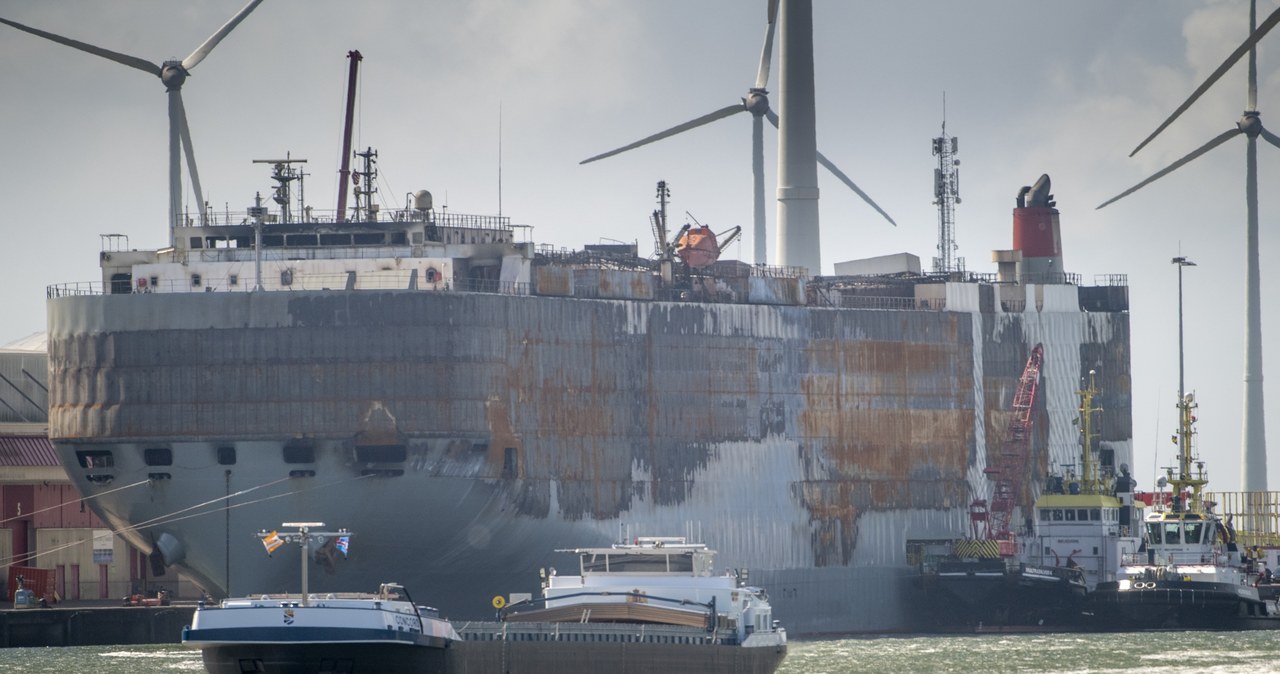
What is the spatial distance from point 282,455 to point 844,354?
3522 centimetres

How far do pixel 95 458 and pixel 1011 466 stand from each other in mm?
51618

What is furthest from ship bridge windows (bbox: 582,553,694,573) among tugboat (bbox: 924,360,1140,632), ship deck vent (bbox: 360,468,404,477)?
tugboat (bbox: 924,360,1140,632)

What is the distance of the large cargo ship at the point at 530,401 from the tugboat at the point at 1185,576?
557 inches

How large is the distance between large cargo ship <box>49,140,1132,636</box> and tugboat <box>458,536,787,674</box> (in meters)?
30.2

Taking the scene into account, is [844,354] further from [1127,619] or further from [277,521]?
[277,521]

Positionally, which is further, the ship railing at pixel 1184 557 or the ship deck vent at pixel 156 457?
the ship railing at pixel 1184 557

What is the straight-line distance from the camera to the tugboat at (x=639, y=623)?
79188mm

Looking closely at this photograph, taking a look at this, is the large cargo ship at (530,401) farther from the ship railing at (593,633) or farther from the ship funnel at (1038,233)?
the ship railing at (593,633)

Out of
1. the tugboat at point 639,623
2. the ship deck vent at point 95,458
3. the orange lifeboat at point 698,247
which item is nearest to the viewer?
the tugboat at point 639,623

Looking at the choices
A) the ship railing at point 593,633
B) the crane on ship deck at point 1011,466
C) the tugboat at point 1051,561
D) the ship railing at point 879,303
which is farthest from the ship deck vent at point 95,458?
the crane on ship deck at point 1011,466

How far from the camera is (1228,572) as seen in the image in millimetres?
124812

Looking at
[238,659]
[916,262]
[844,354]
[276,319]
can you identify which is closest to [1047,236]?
[916,262]

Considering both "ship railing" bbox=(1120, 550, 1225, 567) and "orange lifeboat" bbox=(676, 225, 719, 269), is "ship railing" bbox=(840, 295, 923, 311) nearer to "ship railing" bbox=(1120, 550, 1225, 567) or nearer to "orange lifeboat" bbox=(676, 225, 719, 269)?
"orange lifeboat" bbox=(676, 225, 719, 269)

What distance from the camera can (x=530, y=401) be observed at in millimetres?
121938
